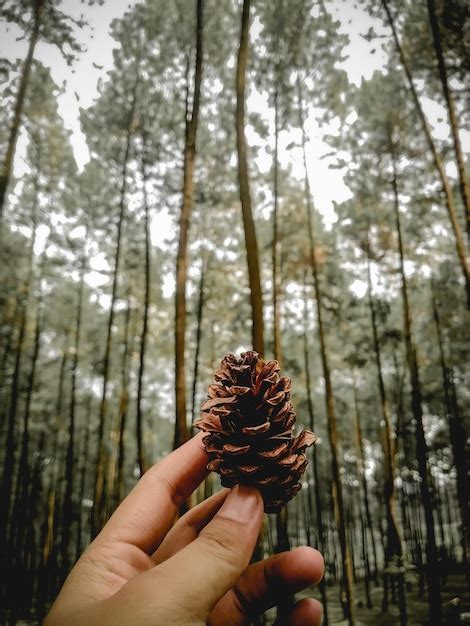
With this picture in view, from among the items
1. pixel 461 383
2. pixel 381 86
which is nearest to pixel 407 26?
pixel 381 86

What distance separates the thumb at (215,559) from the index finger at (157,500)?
0.90 ft

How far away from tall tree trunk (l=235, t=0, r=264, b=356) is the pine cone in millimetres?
3043

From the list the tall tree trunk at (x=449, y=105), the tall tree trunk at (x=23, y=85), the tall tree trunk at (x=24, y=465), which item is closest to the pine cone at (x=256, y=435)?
the tall tree trunk at (x=449, y=105)

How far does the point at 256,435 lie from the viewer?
1.36 m

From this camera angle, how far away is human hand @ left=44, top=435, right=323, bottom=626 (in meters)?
1.00

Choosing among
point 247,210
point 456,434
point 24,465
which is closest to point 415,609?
point 456,434

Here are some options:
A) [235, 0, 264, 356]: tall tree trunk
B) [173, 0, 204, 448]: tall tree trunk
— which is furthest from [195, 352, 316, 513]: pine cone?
[173, 0, 204, 448]: tall tree trunk

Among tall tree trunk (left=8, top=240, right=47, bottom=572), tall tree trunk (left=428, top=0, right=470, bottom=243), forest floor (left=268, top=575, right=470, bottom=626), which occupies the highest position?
tall tree trunk (left=428, top=0, right=470, bottom=243)

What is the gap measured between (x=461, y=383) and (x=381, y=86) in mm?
15693

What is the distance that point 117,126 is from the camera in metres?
13.2

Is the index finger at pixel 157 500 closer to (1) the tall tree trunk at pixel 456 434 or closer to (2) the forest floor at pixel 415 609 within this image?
(2) the forest floor at pixel 415 609

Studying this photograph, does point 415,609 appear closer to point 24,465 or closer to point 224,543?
point 24,465

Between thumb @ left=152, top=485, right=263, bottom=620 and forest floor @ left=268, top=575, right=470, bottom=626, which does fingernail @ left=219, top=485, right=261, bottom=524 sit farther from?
forest floor @ left=268, top=575, right=470, bottom=626

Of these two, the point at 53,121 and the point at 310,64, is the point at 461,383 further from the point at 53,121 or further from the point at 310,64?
the point at 53,121
